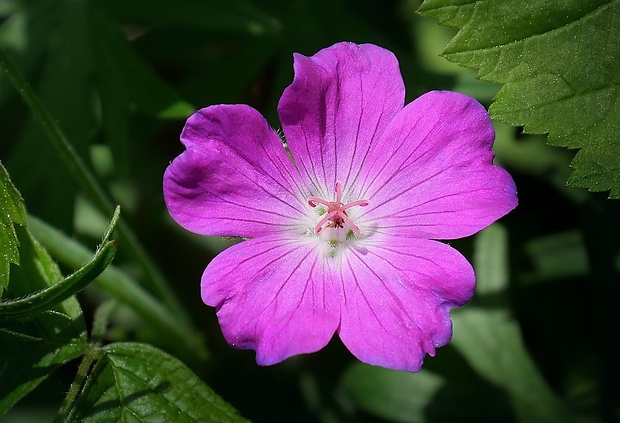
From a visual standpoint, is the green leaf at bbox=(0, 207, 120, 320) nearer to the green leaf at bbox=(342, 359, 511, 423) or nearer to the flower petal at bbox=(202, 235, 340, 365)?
the flower petal at bbox=(202, 235, 340, 365)

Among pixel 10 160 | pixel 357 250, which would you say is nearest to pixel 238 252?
pixel 357 250

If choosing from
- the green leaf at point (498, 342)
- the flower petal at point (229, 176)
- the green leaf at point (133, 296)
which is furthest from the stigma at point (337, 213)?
the green leaf at point (498, 342)

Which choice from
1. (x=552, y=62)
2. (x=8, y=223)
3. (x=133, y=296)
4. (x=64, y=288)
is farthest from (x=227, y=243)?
(x=552, y=62)

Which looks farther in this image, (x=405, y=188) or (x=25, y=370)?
(x=405, y=188)

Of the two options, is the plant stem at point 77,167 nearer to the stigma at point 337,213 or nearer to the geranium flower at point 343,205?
the geranium flower at point 343,205

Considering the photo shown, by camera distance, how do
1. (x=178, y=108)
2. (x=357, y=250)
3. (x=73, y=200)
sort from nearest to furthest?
(x=357, y=250), (x=178, y=108), (x=73, y=200)

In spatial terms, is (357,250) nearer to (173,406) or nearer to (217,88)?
(173,406)
